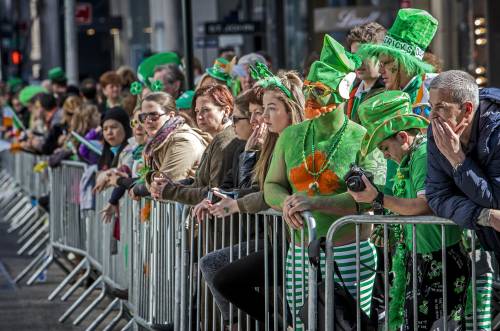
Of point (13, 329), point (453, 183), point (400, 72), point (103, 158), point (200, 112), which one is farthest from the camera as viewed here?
point (103, 158)

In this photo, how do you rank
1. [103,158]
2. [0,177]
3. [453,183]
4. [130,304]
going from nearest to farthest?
[453,183] → [130,304] → [103,158] → [0,177]

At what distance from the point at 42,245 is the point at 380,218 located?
491 inches

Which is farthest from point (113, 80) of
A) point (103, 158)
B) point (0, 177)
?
point (0, 177)

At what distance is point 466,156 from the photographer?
6129 mm

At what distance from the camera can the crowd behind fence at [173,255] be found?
261 inches

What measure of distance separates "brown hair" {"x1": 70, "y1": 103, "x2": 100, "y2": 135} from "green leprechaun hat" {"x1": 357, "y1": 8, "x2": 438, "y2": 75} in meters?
6.75

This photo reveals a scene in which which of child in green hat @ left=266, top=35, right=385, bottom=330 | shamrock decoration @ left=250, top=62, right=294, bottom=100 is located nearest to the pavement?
shamrock decoration @ left=250, top=62, right=294, bottom=100

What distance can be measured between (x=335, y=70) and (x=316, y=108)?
0.22m

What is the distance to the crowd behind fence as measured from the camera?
21.8ft

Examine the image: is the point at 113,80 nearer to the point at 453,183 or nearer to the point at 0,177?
the point at 453,183

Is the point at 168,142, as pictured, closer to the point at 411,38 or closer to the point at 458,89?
the point at 411,38

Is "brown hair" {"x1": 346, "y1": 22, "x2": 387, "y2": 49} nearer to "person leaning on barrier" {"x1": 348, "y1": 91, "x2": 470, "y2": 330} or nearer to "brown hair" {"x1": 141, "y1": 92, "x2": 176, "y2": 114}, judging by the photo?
"brown hair" {"x1": 141, "y1": 92, "x2": 176, "y2": 114}

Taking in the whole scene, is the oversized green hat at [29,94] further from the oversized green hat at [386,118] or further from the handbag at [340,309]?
the handbag at [340,309]

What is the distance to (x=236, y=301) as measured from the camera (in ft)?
25.1
